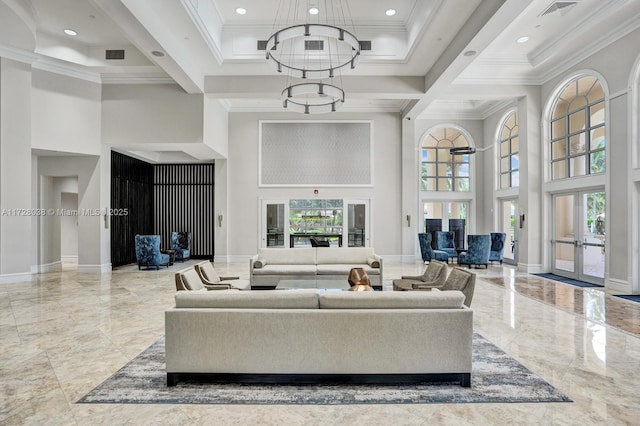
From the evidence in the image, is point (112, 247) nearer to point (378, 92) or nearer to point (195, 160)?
point (195, 160)

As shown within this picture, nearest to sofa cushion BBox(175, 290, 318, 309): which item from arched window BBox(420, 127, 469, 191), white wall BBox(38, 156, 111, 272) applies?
white wall BBox(38, 156, 111, 272)

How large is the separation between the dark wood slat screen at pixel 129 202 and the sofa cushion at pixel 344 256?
6318 mm

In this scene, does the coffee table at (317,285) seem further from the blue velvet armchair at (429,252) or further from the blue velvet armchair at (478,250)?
the blue velvet armchair at (478,250)

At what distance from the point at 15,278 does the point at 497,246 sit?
12280 mm

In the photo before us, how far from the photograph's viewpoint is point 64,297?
6.57 metres

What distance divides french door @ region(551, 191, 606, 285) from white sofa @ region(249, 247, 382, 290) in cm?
481

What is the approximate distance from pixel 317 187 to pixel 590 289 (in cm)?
746

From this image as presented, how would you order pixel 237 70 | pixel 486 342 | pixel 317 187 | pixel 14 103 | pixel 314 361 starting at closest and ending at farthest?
pixel 314 361, pixel 486 342, pixel 14 103, pixel 237 70, pixel 317 187

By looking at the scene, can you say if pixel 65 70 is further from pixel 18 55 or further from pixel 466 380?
pixel 466 380

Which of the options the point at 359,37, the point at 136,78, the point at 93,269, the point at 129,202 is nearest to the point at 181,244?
the point at 129,202

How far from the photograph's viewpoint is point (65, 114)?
28.5 ft

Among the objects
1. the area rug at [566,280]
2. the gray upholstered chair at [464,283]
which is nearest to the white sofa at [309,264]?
the gray upholstered chair at [464,283]

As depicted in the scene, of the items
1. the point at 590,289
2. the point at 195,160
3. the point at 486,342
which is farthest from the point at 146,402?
the point at 195,160

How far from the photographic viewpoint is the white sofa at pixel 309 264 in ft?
22.0
